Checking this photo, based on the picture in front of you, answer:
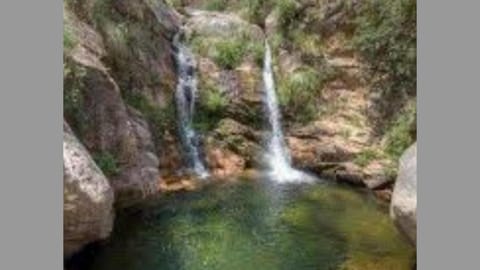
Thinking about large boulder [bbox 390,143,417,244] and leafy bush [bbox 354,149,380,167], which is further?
leafy bush [bbox 354,149,380,167]

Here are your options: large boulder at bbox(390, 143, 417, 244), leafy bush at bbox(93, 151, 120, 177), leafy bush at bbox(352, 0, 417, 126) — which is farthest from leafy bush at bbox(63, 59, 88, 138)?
leafy bush at bbox(352, 0, 417, 126)

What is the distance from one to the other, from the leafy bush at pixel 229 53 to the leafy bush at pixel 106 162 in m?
6.37

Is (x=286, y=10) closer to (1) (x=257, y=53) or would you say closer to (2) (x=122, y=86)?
(1) (x=257, y=53)

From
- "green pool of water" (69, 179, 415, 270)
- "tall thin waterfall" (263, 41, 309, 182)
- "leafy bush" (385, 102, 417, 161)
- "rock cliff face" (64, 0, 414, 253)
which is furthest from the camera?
"tall thin waterfall" (263, 41, 309, 182)

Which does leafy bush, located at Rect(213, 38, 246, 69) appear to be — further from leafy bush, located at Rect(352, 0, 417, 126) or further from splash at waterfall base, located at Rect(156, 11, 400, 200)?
→ leafy bush, located at Rect(352, 0, 417, 126)

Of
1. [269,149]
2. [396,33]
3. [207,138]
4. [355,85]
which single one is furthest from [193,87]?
[396,33]

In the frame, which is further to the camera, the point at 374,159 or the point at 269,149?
the point at 269,149

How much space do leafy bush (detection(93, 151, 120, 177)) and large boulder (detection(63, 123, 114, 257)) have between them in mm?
2811

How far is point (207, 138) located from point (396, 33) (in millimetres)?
5524

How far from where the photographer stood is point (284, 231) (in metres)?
12.6

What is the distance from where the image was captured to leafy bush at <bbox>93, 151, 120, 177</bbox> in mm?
13032

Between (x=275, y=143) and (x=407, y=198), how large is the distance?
29.6 ft

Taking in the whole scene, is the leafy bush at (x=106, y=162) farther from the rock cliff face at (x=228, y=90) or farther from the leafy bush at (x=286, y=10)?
the leafy bush at (x=286, y=10)

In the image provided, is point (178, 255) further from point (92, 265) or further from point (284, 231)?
point (284, 231)
